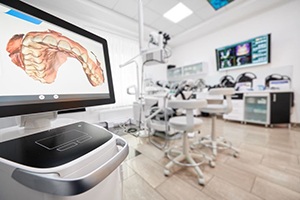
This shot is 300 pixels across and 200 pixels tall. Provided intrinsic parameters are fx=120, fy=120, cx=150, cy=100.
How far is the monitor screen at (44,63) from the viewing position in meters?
0.31

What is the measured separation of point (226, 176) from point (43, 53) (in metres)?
1.46

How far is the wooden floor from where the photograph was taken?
0.84 meters

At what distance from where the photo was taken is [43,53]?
371 millimetres

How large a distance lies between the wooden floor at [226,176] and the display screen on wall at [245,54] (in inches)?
72.6

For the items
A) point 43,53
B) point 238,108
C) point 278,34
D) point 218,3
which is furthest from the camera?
point 238,108

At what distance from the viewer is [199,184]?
974 mm

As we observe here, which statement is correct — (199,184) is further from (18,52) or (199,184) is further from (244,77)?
(244,77)

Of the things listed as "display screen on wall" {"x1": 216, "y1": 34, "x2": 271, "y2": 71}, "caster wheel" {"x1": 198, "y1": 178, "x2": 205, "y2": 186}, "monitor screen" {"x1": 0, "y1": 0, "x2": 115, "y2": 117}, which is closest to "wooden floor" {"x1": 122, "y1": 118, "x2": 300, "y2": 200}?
"caster wheel" {"x1": 198, "y1": 178, "x2": 205, "y2": 186}

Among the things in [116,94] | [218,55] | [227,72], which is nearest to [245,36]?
[218,55]

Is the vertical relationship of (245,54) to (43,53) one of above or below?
above

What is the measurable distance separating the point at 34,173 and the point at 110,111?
36 cm

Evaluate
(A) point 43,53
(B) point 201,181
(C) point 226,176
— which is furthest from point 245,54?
(A) point 43,53

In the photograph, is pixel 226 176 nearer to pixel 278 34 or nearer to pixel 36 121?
pixel 36 121

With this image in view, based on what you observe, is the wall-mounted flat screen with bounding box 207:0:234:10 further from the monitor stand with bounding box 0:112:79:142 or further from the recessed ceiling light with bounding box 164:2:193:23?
the monitor stand with bounding box 0:112:79:142
